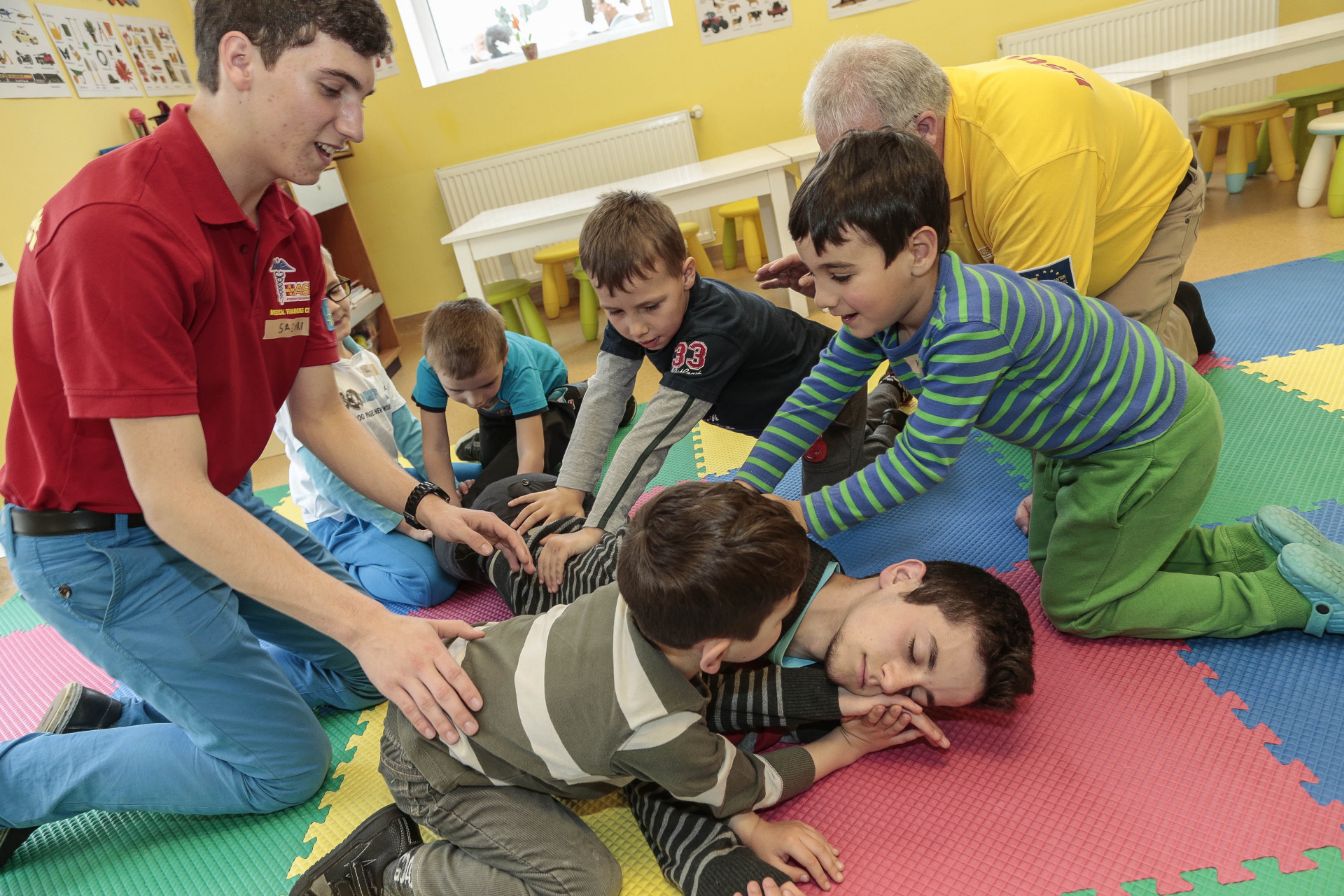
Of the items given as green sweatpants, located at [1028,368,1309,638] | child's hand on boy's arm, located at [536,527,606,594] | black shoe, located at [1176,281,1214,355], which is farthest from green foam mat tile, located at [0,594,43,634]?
black shoe, located at [1176,281,1214,355]

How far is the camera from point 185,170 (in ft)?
4.07

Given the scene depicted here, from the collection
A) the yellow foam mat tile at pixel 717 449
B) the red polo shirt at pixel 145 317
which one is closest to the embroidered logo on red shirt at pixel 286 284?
the red polo shirt at pixel 145 317

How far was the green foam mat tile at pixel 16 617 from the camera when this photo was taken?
253cm

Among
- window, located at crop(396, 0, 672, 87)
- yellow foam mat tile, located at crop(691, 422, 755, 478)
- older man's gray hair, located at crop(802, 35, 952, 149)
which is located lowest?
yellow foam mat tile, located at crop(691, 422, 755, 478)

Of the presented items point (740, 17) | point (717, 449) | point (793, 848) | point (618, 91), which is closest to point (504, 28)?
point (618, 91)

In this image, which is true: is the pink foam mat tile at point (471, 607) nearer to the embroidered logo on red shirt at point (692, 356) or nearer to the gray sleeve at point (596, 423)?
the gray sleeve at point (596, 423)

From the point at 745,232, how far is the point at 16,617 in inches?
151

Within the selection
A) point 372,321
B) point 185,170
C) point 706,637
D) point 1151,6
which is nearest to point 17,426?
point 185,170

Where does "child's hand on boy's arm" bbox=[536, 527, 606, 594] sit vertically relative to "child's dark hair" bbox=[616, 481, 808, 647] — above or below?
below

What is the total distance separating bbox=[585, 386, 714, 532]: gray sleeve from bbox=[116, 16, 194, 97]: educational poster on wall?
3.97 meters

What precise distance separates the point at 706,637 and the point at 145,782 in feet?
3.66

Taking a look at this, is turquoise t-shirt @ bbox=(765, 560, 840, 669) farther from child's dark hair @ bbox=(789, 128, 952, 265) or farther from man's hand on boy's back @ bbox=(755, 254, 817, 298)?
man's hand on boy's back @ bbox=(755, 254, 817, 298)

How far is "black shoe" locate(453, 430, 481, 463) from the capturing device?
120 inches

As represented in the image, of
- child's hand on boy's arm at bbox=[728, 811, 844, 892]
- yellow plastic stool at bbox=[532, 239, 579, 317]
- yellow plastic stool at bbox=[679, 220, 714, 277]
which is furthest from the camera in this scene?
yellow plastic stool at bbox=[532, 239, 579, 317]
